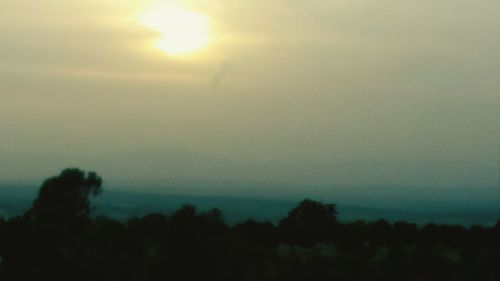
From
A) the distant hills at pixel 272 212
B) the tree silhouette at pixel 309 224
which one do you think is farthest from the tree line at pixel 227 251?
the distant hills at pixel 272 212

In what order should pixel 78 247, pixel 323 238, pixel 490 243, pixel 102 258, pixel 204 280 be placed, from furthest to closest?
pixel 323 238
pixel 490 243
pixel 78 247
pixel 102 258
pixel 204 280

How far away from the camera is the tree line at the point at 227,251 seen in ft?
91.0

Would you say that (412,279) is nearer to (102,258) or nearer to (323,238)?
(102,258)

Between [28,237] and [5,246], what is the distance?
0.88m

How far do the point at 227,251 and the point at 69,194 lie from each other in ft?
69.3

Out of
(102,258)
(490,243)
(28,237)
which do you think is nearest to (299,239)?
(490,243)

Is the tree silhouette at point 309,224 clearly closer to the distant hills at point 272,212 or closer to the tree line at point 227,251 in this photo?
the tree line at point 227,251

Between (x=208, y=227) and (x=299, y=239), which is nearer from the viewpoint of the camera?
(x=208, y=227)

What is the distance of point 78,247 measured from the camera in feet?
109

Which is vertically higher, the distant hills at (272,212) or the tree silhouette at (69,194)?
the distant hills at (272,212)

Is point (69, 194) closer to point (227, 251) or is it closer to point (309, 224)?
point (309, 224)

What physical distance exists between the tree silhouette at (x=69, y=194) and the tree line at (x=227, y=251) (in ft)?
6.96

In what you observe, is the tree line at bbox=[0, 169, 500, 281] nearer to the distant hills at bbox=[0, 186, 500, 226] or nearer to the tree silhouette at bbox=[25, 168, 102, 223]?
the tree silhouette at bbox=[25, 168, 102, 223]

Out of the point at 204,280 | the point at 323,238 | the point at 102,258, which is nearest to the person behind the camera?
the point at 204,280
